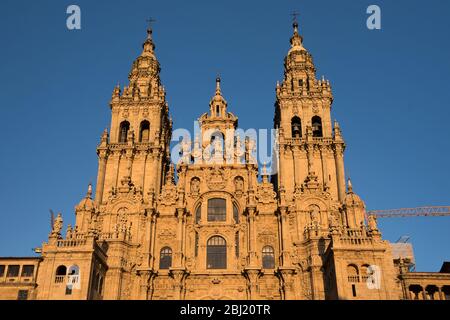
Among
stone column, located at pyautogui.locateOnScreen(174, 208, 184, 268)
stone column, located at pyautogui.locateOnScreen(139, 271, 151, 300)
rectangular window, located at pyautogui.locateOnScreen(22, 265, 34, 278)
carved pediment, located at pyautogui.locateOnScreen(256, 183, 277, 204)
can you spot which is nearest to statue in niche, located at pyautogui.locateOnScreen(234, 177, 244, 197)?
carved pediment, located at pyautogui.locateOnScreen(256, 183, 277, 204)

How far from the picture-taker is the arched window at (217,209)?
55031 millimetres

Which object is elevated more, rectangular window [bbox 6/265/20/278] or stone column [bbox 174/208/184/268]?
stone column [bbox 174/208/184/268]

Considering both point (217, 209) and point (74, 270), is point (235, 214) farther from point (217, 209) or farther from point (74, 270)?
point (74, 270)

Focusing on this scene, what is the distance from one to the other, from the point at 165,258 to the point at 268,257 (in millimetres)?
10837

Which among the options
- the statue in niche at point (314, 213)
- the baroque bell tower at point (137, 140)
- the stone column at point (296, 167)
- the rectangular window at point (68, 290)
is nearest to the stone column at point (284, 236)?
the statue in niche at point (314, 213)

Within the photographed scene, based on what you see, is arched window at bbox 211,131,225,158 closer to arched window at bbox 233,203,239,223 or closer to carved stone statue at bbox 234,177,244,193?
carved stone statue at bbox 234,177,244,193

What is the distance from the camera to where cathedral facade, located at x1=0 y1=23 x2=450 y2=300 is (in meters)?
44.5

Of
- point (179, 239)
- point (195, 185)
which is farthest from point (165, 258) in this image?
point (195, 185)

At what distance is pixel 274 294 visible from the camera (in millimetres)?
50156

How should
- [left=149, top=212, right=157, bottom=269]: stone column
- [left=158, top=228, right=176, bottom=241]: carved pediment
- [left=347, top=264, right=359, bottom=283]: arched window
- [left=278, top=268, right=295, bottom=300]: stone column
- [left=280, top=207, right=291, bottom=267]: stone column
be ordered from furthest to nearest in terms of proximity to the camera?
[left=158, top=228, right=176, bottom=241]: carved pediment → [left=149, top=212, right=157, bottom=269]: stone column → [left=280, top=207, right=291, bottom=267]: stone column → [left=278, top=268, right=295, bottom=300]: stone column → [left=347, top=264, right=359, bottom=283]: arched window

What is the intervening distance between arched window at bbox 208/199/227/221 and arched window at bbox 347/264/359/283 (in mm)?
15976

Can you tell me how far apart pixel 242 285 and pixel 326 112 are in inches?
931

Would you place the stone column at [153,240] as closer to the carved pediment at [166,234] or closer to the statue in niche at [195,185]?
→ the carved pediment at [166,234]
